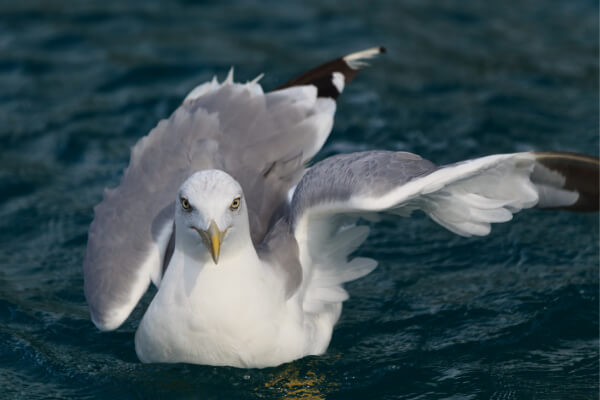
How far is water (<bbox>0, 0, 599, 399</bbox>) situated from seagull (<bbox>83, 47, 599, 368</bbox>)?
0.32 metres

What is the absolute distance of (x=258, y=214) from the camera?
5.21 metres

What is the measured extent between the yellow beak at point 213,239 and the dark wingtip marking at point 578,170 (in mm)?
1622

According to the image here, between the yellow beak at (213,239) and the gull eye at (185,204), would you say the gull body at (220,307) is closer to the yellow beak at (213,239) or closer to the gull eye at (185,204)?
the gull eye at (185,204)

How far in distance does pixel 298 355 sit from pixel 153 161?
1.47 metres

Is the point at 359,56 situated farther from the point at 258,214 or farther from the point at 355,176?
the point at 355,176

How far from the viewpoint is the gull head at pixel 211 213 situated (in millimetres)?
4219

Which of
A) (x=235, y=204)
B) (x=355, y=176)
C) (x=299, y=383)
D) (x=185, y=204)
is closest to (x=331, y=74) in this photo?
(x=355, y=176)

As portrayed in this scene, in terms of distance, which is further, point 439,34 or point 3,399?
point 439,34

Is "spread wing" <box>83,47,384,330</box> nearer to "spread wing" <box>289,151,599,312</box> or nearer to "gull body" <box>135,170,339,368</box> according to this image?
"gull body" <box>135,170,339,368</box>

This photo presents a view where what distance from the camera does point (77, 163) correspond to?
791cm

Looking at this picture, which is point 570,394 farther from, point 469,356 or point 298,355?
point 298,355

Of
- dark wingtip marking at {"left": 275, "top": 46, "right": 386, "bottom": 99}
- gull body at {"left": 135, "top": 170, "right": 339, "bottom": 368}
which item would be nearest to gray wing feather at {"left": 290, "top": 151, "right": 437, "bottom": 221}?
gull body at {"left": 135, "top": 170, "right": 339, "bottom": 368}

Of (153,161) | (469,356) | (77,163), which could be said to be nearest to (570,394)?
(469,356)

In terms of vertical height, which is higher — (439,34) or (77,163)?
(439,34)
